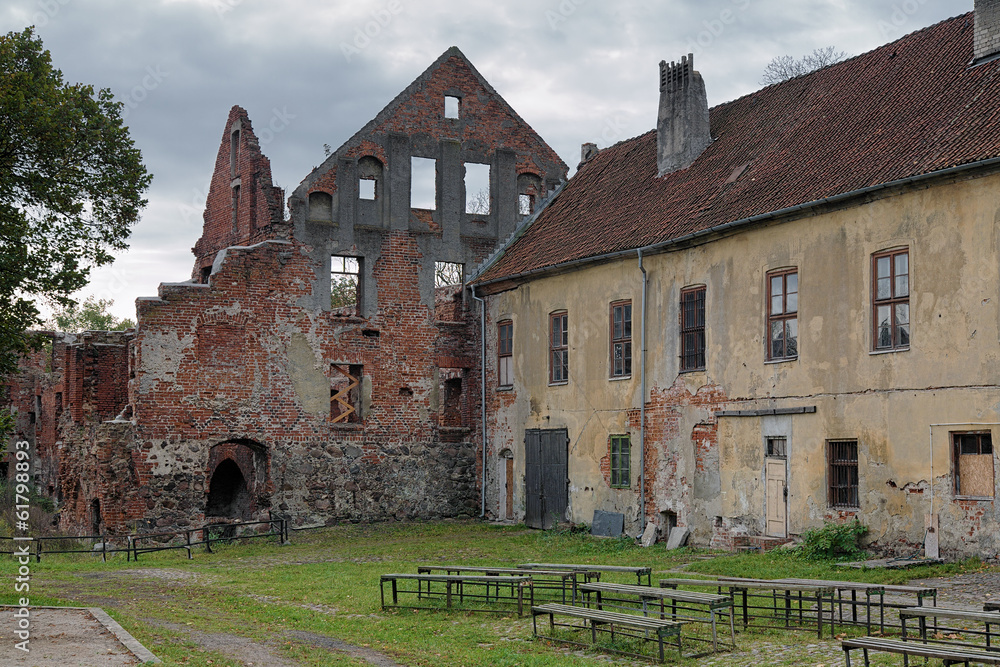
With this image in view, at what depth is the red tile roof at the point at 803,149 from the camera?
61.1 ft

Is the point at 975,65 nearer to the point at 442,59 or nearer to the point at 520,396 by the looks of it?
the point at 520,396

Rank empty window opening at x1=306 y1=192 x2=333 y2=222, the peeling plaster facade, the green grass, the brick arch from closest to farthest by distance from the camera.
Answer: the green grass → the peeling plaster facade → the brick arch → empty window opening at x1=306 y1=192 x2=333 y2=222

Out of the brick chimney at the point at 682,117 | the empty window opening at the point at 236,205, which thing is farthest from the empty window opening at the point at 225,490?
the brick chimney at the point at 682,117

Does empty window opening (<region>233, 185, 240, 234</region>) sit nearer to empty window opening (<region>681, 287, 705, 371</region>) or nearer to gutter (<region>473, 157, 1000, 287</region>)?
gutter (<region>473, 157, 1000, 287</region>)

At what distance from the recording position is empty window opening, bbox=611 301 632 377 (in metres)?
24.2

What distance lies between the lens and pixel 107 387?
2977cm

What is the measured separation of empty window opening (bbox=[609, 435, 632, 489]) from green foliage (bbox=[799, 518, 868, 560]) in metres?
5.67

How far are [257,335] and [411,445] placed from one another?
15.7 feet

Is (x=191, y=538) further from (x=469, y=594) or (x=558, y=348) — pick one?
(x=469, y=594)

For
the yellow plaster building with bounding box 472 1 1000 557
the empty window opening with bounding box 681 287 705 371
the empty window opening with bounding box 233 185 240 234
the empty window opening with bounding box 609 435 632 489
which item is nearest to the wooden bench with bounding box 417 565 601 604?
the yellow plaster building with bounding box 472 1 1000 557

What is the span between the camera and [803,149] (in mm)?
21656

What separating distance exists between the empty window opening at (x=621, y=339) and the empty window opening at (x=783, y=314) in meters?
4.10

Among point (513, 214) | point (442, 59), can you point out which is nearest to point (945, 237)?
point (513, 214)

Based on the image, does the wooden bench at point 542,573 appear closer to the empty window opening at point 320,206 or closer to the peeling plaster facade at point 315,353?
the peeling plaster facade at point 315,353
